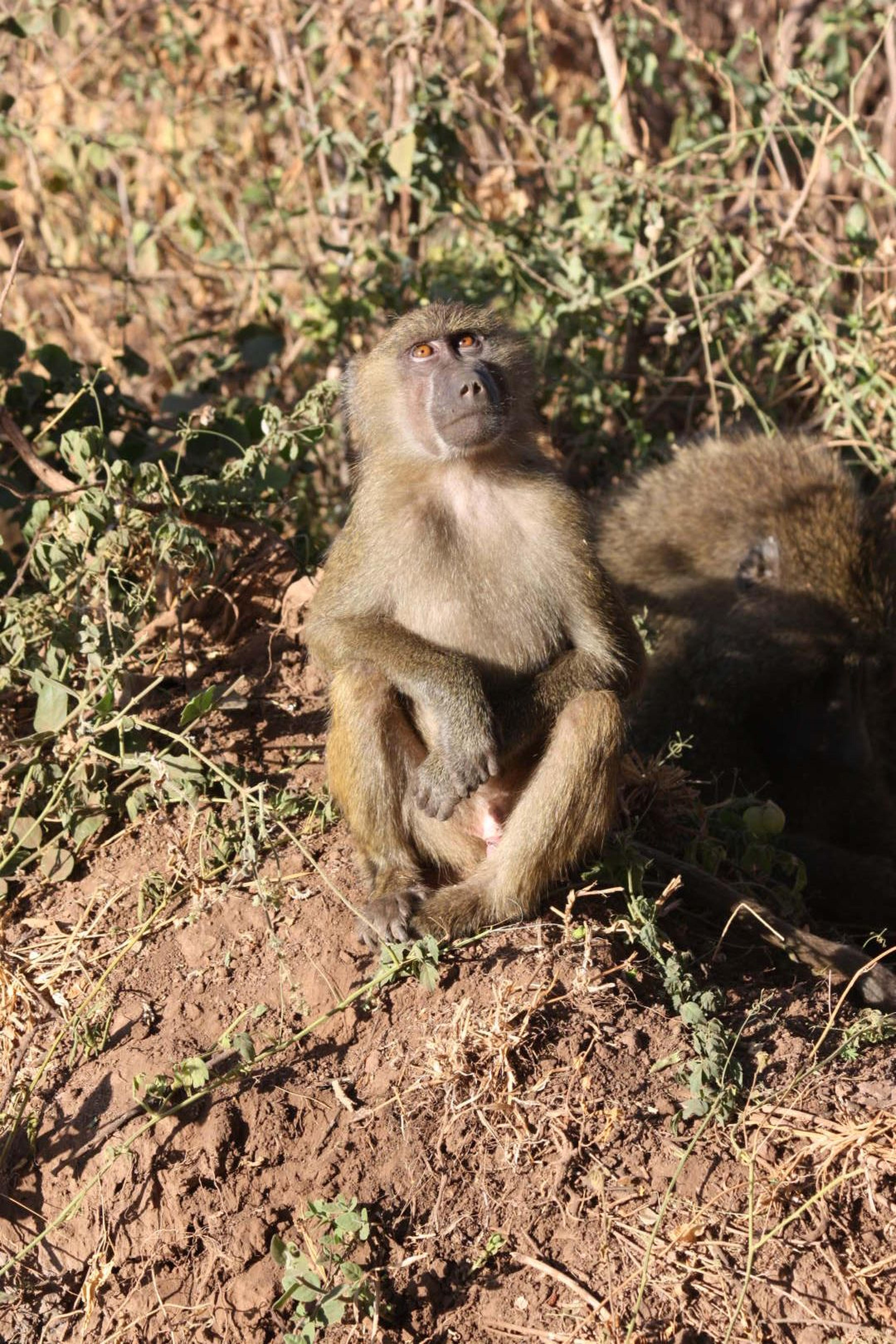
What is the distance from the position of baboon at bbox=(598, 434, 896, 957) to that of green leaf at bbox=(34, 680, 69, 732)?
2.24m

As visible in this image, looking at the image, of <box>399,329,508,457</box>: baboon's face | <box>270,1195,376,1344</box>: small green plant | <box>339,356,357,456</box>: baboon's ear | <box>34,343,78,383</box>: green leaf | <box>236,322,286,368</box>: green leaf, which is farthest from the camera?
<box>236,322,286,368</box>: green leaf

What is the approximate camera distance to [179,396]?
5.15 meters

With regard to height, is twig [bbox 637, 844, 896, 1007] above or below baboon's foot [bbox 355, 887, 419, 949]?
below

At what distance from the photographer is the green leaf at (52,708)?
3754mm

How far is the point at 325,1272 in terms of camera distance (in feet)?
9.20

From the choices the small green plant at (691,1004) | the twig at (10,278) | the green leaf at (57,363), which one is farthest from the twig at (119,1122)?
the green leaf at (57,363)

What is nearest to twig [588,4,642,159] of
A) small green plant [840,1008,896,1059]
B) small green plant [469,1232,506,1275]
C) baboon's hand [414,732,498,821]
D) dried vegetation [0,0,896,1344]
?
dried vegetation [0,0,896,1344]

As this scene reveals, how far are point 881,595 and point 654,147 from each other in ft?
8.62

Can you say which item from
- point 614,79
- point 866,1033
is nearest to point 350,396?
point 866,1033

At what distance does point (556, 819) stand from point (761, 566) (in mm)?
2357

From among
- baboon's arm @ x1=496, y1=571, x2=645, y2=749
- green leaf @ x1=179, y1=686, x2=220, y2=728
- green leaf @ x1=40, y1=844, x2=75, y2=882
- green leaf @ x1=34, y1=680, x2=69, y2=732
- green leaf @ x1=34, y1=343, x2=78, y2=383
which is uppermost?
green leaf @ x1=34, y1=343, x2=78, y2=383

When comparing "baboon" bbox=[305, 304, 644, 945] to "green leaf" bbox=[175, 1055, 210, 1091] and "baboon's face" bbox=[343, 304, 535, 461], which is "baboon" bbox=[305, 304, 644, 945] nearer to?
"baboon's face" bbox=[343, 304, 535, 461]

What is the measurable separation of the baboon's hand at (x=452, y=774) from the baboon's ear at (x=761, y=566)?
2227 millimetres

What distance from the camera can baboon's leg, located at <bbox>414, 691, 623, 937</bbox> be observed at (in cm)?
339
